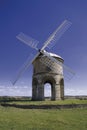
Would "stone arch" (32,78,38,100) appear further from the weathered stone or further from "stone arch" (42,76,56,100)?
"stone arch" (42,76,56,100)

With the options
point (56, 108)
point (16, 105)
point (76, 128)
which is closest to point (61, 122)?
point (76, 128)

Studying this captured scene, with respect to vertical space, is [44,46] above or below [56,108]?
above

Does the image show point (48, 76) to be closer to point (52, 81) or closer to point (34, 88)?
point (52, 81)

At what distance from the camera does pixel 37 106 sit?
3012cm

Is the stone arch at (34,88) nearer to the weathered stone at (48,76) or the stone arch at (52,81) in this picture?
the weathered stone at (48,76)

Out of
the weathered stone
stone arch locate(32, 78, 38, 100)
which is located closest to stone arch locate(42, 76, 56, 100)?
the weathered stone

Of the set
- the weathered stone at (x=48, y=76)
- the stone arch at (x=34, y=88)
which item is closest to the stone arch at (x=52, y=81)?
the weathered stone at (x=48, y=76)

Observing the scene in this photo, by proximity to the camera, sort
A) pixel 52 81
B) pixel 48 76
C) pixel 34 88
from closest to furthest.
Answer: pixel 48 76, pixel 52 81, pixel 34 88

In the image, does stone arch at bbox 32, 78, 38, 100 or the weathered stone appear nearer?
the weathered stone

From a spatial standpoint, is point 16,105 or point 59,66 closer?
point 16,105

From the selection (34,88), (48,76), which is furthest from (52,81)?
(34,88)

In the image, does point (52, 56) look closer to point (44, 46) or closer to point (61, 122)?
point (44, 46)

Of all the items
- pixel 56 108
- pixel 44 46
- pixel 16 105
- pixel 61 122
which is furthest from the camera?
pixel 44 46

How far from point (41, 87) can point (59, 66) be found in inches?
229
